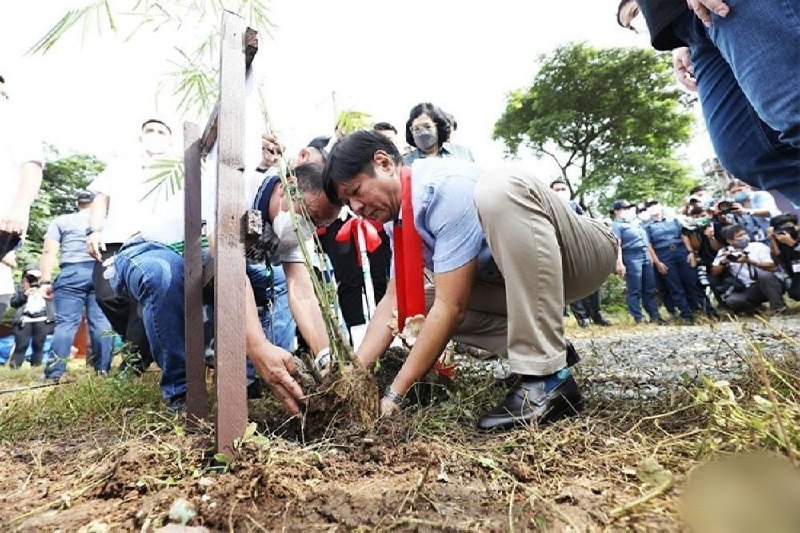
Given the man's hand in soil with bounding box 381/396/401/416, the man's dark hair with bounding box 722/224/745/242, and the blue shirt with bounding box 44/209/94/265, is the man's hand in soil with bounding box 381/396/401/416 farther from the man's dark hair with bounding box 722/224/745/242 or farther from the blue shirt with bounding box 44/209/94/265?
the man's dark hair with bounding box 722/224/745/242

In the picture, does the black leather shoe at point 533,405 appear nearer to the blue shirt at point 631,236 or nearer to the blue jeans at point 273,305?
the blue jeans at point 273,305

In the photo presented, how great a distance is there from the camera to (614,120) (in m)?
17.7

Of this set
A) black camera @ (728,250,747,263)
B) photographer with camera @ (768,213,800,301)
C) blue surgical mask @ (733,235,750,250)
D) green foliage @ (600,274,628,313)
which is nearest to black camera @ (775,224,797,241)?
photographer with camera @ (768,213,800,301)

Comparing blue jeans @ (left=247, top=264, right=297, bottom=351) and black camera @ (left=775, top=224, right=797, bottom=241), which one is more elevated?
black camera @ (left=775, top=224, right=797, bottom=241)

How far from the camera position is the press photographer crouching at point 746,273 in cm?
641

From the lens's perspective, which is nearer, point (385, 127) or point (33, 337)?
point (385, 127)

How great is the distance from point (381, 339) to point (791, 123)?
154cm

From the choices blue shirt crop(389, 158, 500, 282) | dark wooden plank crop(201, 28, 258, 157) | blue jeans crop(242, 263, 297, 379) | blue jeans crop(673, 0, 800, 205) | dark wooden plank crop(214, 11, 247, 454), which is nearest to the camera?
blue jeans crop(673, 0, 800, 205)

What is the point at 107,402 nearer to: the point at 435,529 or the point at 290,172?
the point at 290,172

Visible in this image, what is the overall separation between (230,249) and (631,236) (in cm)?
711

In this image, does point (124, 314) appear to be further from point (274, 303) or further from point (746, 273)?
point (746, 273)

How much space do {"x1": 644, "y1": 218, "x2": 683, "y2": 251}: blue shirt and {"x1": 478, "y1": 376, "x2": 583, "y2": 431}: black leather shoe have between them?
6.89m

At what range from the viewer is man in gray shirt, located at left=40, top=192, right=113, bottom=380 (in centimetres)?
438

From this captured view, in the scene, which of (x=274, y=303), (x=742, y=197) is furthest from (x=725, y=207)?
(x=274, y=303)
